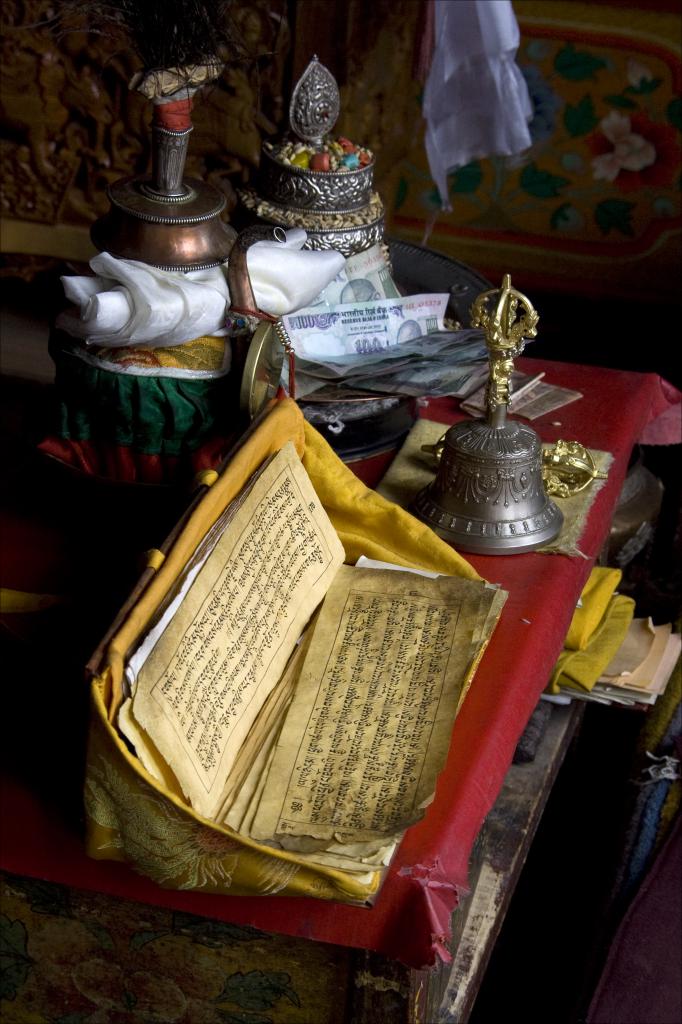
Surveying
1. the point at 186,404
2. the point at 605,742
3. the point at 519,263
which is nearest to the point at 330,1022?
the point at 186,404

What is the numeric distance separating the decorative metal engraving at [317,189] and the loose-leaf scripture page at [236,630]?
38 centimetres

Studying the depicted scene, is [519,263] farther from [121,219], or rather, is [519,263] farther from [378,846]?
[378,846]

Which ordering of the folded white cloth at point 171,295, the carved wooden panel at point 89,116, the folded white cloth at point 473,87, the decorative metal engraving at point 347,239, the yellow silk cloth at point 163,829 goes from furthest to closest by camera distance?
the carved wooden panel at point 89,116 < the folded white cloth at point 473,87 < the decorative metal engraving at point 347,239 < the folded white cloth at point 171,295 < the yellow silk cloth at point 163,829

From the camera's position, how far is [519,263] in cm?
305

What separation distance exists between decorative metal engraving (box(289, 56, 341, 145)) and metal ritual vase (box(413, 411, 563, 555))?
0.38 meters

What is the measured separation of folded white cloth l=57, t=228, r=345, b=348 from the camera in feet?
3.07

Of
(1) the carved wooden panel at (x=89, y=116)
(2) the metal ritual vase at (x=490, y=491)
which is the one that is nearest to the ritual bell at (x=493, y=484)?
(2) the metal ritual vase at (x=490, y=491)

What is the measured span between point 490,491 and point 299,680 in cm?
29

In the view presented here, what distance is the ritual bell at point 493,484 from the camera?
1.08 m

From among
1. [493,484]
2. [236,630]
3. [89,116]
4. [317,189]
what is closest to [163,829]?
[236,630]

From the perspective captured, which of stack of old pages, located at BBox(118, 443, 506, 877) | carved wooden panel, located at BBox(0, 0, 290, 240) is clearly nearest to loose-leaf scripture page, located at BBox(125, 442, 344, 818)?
stack of old pages, located at BBox(118, 443, 506, 877)

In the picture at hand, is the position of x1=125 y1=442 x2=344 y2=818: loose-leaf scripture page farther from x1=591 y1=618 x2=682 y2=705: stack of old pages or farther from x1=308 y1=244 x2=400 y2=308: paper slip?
x1=591 y1=618 x2=682 y2=705: stack of old pages

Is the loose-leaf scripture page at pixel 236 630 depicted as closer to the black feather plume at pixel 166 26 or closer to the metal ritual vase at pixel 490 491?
the metal ritual vase at pixel 490 491

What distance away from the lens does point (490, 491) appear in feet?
3.60
